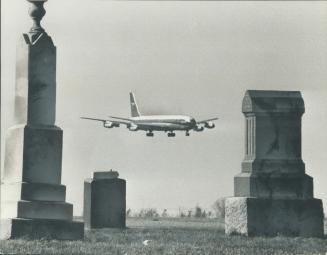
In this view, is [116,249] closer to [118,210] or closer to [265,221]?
[265,221]

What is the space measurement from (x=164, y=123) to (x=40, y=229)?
1902cm

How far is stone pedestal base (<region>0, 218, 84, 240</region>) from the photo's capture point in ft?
50.4

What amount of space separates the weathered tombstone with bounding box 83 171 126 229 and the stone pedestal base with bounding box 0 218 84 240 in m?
5.24

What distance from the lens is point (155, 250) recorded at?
1380 cm

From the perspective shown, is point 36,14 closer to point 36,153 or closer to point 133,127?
point 36,153

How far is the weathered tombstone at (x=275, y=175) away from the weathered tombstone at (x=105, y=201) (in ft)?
11.3

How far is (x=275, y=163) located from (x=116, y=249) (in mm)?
5748

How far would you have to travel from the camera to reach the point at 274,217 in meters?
18.2

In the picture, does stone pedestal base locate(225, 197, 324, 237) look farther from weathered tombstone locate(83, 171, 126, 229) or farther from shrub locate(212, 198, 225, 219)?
shrub locate(212, 198, 225, 219)

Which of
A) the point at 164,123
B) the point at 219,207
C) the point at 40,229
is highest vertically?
the point at 164,123

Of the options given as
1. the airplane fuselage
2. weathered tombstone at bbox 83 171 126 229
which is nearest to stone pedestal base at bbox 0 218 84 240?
weathered tombstone at bbox 83 171 126 229

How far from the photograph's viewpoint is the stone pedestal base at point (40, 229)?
1537 centimetres

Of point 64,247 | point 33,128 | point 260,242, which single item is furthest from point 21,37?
point 260,242

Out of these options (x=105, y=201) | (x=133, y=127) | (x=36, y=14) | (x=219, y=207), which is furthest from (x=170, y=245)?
(x=133, y=127)
